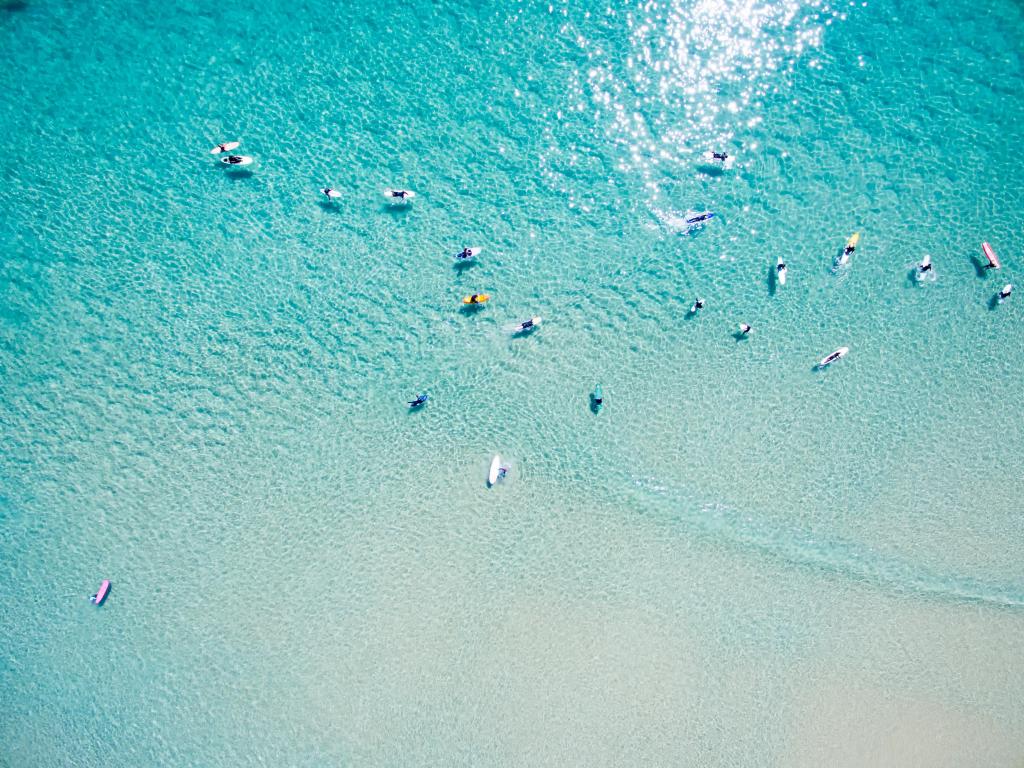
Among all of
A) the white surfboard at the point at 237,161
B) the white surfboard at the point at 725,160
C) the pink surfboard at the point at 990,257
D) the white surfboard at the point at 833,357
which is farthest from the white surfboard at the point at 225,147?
the pink surfboard at the point at 990,257

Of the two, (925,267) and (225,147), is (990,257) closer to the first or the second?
(925,267)

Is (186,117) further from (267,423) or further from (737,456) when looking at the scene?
(737,456)

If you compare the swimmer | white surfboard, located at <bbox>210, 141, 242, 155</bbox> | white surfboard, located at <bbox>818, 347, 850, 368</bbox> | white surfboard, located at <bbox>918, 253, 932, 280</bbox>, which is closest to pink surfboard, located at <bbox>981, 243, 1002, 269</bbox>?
white surfboard, located at <bbox>918, 253, 932, 280</bbox>

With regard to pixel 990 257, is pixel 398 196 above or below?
below

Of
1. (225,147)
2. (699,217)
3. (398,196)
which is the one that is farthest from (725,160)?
(225,147)

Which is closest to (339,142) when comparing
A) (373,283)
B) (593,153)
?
(373,283)

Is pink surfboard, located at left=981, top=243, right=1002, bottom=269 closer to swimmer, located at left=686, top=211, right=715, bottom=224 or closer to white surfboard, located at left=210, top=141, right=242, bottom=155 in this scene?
swimmer, located at left=686, top=211, right=715, bottom=224

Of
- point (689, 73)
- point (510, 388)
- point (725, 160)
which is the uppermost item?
point (689, 73)
